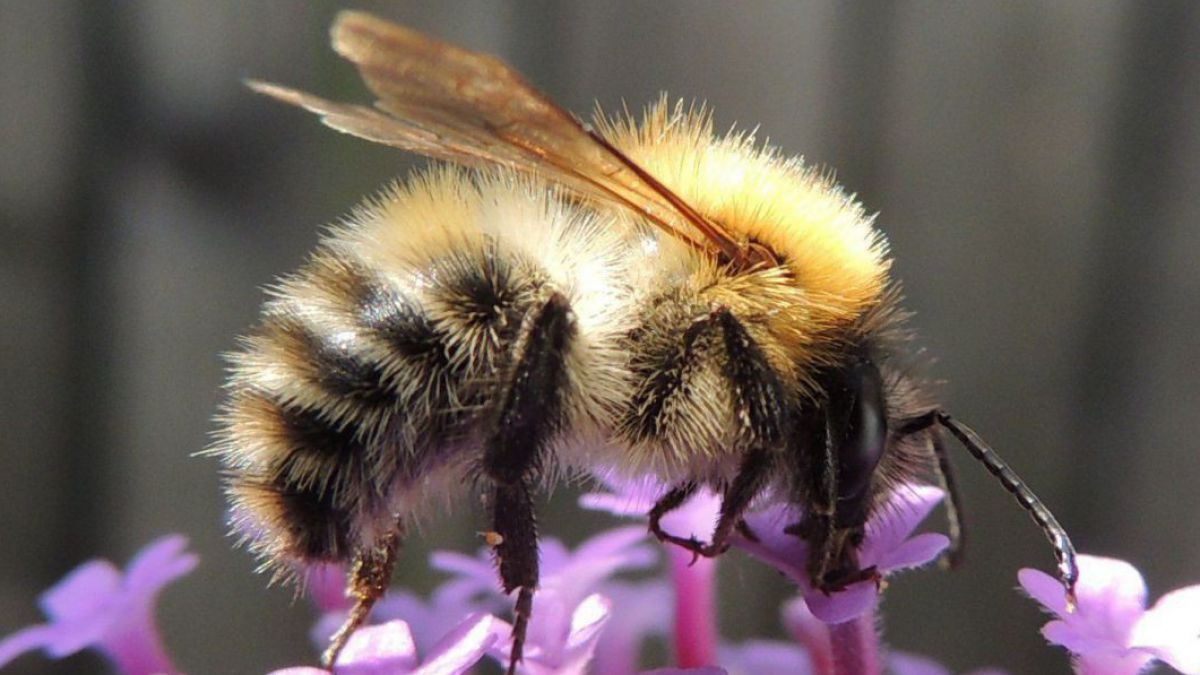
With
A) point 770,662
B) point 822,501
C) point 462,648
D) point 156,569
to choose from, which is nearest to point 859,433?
point 822,501

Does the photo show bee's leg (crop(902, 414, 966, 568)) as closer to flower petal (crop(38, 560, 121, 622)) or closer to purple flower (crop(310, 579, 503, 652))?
purple flower (crop(310, 579, 503, 652))

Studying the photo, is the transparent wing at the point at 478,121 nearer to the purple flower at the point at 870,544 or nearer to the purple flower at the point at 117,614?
the purple flower at the point at 870,544

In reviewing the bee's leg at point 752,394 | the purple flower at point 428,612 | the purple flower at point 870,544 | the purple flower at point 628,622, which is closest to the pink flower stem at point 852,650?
the purple flower at point 870,544

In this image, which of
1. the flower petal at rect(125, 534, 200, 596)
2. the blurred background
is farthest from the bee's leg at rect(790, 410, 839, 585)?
the blurred background

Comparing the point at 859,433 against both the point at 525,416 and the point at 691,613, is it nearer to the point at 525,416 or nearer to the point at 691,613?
the point at 525,416

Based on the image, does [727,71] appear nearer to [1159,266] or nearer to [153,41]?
[1159,266]
